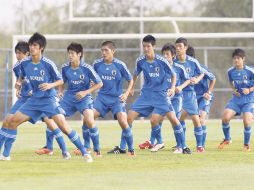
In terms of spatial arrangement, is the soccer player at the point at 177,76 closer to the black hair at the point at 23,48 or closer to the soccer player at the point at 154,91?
the soccer player at the point at 154,91

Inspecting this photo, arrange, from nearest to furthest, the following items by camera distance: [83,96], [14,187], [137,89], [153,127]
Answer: [14,187] → [83,96] → [153,127] → [137,89]

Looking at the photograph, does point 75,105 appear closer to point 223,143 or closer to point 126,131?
point 126,131

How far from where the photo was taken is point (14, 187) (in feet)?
38.3

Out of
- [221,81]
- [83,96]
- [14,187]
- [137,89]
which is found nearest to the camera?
[14,187]

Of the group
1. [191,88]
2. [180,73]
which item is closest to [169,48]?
[180,73]

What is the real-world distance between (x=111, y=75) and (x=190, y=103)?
2029mm

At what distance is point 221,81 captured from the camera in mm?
38812

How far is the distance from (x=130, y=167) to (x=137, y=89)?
21855 millimetres

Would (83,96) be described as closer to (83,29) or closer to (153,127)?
(153,127)

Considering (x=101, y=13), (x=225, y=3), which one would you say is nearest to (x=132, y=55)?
(x=101, y=13)

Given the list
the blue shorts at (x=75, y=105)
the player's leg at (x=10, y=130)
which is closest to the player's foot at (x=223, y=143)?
the blue shorts at (x=75, y=105)

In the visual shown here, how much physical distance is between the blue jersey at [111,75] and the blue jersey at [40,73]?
2095mm

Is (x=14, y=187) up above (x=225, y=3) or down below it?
below

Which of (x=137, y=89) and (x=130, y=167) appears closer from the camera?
(x=130, y=167)
